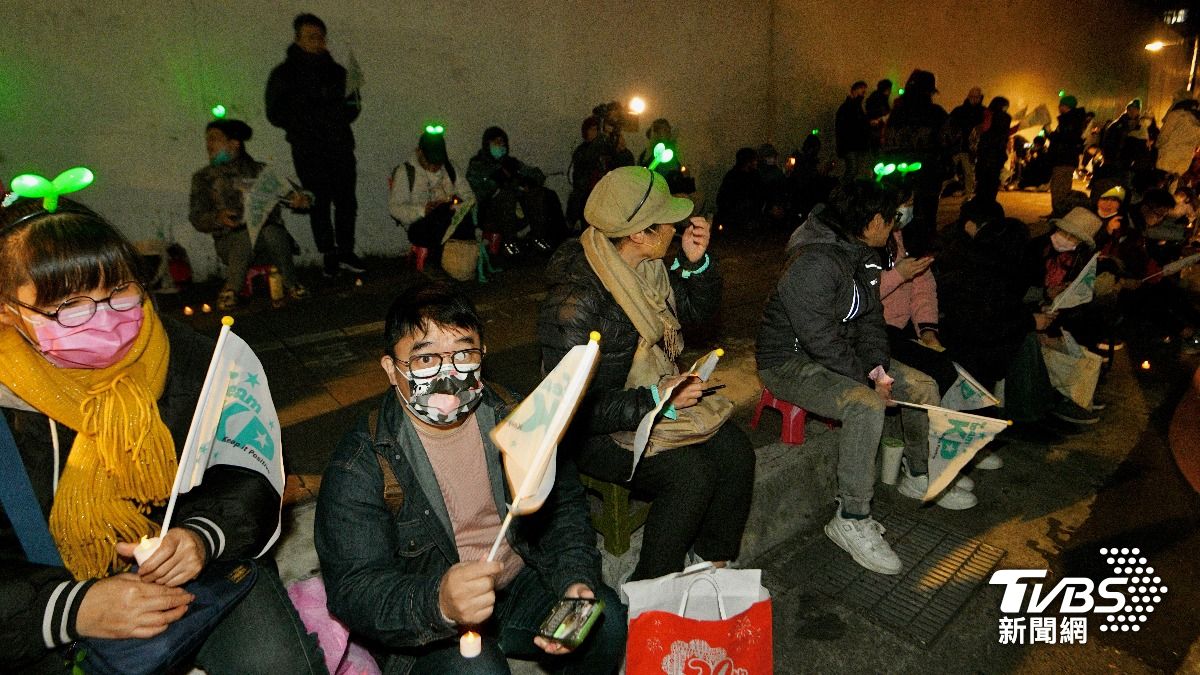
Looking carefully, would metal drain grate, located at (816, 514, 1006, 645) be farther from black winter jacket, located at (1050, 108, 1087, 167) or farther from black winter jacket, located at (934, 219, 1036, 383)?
black winter jacket, located at (1050, 108, 1087, 167)

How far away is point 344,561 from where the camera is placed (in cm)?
212

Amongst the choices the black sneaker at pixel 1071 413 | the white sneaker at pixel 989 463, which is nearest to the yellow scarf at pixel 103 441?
the white sneaker at pixel 989 463

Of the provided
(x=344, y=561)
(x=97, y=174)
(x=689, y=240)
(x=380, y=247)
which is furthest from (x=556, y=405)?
(x=380, y=247)

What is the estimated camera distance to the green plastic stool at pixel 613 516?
3324 millimetres

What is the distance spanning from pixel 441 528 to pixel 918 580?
2552 millimetres

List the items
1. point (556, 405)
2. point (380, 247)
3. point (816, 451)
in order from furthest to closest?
point (380, 247) < point (816, 451) < point (556, 405)

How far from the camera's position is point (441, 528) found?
90.0 inches

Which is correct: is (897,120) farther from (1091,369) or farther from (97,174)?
(97,174)

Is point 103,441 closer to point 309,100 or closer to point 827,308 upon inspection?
point 827,308

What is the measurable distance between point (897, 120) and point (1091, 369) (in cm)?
747

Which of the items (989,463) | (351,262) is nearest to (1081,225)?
A: (989,463)

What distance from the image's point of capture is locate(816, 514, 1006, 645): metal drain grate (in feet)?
11.2

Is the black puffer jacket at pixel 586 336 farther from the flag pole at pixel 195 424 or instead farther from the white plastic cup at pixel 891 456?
the white plastic cup at pixel 891 456

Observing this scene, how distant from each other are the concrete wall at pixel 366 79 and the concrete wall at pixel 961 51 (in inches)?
70.3
